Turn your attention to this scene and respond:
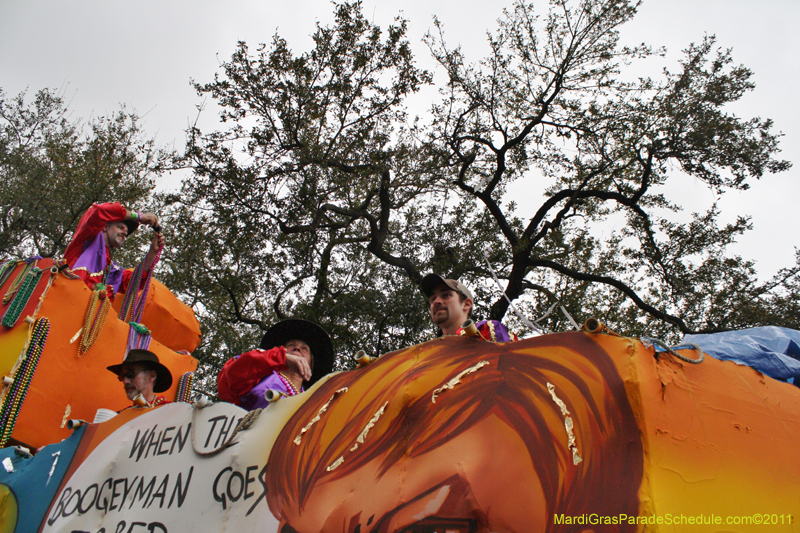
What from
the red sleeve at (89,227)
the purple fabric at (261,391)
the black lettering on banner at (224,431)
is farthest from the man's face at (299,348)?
the red sleeve at (89,227)

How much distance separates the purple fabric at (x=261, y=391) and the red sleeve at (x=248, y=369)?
29 mm

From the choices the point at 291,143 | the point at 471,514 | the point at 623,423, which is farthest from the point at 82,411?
the point at 291,143

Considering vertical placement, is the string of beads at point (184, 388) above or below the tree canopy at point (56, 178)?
below

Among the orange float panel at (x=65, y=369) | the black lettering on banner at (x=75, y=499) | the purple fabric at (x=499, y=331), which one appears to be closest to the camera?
the black lettering on banner at (x=75, y=499)

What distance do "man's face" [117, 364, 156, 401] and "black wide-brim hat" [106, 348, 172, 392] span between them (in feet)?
0.14

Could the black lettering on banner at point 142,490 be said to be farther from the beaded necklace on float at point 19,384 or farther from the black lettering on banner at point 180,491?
the beaded necklace on float at point 19,384

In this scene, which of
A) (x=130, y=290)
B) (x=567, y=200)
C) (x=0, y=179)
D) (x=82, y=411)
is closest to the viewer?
(x=82, y=411)

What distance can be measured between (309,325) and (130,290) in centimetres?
197

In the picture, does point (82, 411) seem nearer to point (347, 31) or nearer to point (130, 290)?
point (130, 290)

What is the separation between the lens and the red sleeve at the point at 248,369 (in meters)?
3.00

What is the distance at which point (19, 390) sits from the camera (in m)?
3.40

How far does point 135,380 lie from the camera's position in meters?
3.71

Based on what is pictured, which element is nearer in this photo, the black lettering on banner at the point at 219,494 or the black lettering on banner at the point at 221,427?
the black lettering on banner at the point at 219,494

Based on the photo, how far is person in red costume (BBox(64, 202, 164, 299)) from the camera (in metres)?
4.27
